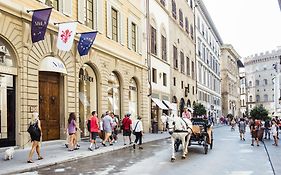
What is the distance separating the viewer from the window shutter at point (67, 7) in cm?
2128

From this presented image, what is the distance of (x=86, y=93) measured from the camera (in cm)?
2444

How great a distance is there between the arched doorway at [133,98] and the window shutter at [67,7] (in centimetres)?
1130

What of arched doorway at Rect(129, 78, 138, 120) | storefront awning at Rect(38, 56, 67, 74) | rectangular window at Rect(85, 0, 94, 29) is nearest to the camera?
storefront awning at Rect(38, 56, 67, 74)

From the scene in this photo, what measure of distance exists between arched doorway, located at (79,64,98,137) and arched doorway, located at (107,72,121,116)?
212 centimetres

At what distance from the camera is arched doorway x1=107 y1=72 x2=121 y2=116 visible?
27.6m

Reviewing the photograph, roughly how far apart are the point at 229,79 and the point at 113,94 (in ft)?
235

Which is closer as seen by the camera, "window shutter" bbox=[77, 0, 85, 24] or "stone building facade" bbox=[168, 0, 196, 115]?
"window shutter" bbox=[77, 0, 85, 24]

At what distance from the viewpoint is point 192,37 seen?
58.2 meters

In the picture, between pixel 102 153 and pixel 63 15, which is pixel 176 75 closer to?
pixel 63 15

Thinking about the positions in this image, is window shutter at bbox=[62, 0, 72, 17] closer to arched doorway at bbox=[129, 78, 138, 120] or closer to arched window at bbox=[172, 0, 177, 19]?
arched doorway at bbox=[129, 78, 138, 120]

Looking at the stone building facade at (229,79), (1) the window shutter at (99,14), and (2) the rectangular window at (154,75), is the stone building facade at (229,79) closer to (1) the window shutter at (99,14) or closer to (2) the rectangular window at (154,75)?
(2) the rectangular window at (154,75)

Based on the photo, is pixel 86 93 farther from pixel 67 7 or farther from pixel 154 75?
pixel 154 75

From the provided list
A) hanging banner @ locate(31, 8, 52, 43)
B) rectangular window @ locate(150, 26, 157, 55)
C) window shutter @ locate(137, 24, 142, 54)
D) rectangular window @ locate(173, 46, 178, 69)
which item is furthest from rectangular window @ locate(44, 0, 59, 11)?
rectangular window @ locate(173, 46, 178, 69)

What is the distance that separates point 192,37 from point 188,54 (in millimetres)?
4722
